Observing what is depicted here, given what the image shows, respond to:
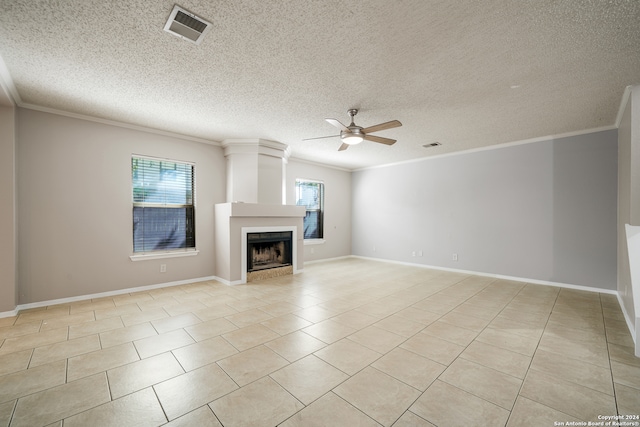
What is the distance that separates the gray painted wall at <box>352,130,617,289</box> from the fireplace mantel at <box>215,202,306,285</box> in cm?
330

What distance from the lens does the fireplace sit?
5.11m

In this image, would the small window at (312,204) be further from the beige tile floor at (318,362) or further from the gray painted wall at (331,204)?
the beige tile floor at (318,362)

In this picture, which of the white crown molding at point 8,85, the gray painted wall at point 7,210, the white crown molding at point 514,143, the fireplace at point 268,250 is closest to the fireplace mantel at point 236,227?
the fireplace at point 268,250

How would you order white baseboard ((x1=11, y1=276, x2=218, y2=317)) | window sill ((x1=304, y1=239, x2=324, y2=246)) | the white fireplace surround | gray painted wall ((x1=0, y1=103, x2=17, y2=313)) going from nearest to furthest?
gray painted wall ((x1=0, y1=103, x2=17, y2=313))
white baseboard ((x1=11, y1=276, x2=218, y2=317))
the white fireplace surround
window sill ((x1=304, y1=239, x2=324, y2=246))

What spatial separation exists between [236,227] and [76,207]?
2.28 metres

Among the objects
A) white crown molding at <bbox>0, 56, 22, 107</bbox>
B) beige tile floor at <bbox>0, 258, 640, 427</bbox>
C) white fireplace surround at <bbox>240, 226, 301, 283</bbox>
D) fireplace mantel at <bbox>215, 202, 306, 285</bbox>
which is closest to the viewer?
beige tile floor at <bbox>0, 258, 640, 427</bbox>

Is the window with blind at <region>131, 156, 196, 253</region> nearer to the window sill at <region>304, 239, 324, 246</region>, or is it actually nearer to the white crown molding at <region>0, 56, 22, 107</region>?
the white crown molding at <region>0, 56, 22, 107</region>

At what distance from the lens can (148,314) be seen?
10.8 feet

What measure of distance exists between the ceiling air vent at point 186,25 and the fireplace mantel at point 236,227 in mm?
2901

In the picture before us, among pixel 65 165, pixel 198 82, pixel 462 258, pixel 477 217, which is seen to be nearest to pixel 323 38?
pixel 198 82

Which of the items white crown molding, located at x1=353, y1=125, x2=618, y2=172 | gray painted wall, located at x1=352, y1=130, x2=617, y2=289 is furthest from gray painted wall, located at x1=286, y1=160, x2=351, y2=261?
white crown molding, located at x1=353, y1=125, x2=618, y2=172

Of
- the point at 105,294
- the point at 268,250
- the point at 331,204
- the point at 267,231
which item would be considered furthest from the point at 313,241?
the point at 105,294

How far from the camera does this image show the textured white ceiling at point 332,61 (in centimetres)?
190

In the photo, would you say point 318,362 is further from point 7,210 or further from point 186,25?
point 7,210
